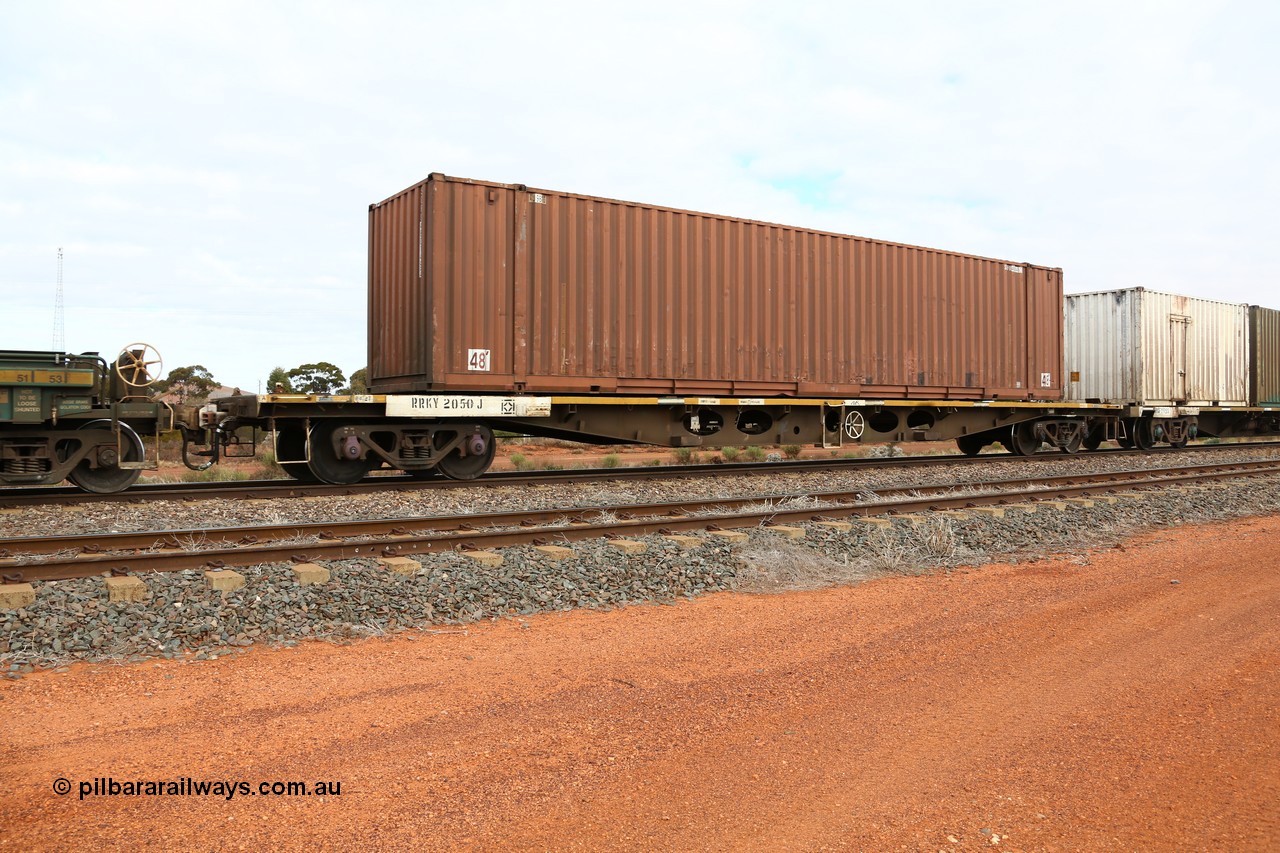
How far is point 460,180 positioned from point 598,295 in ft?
7.57

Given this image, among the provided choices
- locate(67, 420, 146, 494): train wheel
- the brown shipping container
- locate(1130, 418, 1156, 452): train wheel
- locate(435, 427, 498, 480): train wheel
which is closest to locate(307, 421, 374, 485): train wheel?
locate(435, 427, 498, 480): train wheel

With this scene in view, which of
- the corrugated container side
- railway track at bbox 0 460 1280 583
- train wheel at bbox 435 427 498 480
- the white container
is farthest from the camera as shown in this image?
the corrugated container side

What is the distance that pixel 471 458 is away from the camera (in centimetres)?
1120

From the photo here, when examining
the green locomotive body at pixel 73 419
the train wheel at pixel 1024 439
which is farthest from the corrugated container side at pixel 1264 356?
the green locomotive body at pixel 73 419

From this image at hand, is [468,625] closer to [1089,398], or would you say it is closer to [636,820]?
[636,820]

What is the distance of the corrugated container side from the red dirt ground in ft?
70.0

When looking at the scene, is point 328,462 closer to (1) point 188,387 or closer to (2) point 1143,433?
(1) point 188,387

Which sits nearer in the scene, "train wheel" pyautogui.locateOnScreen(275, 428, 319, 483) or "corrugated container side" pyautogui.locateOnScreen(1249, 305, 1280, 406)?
"train wheel" pyautogui.locateOnScreen(275, 428, 319, 483)

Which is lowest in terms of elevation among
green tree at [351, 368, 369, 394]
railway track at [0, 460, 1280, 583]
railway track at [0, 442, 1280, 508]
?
railway track at [0, 460, 1280, 583]

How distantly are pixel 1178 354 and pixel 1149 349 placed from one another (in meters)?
1.39

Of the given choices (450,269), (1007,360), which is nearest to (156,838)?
(450,269)

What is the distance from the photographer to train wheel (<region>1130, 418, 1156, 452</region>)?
19.8 m

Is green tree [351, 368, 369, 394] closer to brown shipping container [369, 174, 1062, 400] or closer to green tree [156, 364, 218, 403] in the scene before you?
green tree [156, 364, 218, 403]

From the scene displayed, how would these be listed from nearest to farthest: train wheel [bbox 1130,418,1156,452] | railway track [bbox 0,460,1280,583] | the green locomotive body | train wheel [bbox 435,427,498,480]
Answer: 1. railway track [bbox 0,460,1280,583]
2. the green locomotive body
3. train wheel [bbox 435,427,498,480]
4. train wheel [bbox 1130,418,1156,452]
